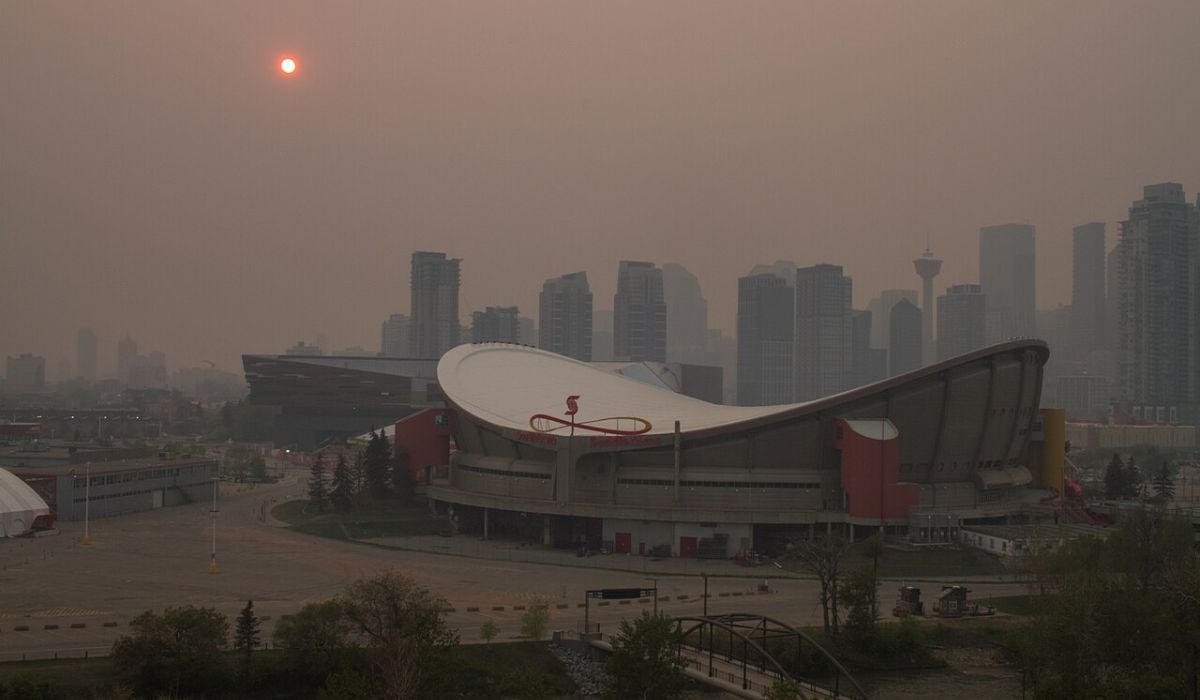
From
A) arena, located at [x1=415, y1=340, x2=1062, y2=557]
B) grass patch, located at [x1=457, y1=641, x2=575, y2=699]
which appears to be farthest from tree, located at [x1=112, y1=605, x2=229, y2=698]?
arena, located at [x1=415, y1=340, x2=1062, y2=557]

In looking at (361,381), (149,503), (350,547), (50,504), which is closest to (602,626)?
(350,547)

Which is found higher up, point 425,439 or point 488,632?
point 425,439

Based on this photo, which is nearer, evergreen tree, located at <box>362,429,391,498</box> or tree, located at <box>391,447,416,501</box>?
tree, located at <box>391,447,416,501</box>

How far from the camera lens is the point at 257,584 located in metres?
43.4

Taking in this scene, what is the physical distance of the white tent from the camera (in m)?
55.5

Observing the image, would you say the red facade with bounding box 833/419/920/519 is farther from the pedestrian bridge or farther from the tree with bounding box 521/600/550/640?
the tree with bounding box 521/600/550/640

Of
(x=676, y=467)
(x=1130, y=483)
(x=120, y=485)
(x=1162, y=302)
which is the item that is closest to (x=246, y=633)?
(x=676, y=467)

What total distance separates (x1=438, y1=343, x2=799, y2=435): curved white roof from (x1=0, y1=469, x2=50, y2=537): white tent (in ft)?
70.0

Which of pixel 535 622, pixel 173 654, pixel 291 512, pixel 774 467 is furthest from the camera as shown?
pixel 291 512

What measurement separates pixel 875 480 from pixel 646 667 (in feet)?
86.8

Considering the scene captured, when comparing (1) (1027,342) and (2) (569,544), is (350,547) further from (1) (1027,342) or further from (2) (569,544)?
(1) (1027,342)

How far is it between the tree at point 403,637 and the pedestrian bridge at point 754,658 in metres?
6.19

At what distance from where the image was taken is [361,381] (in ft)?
427

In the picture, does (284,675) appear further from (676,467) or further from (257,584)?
(676,467)
